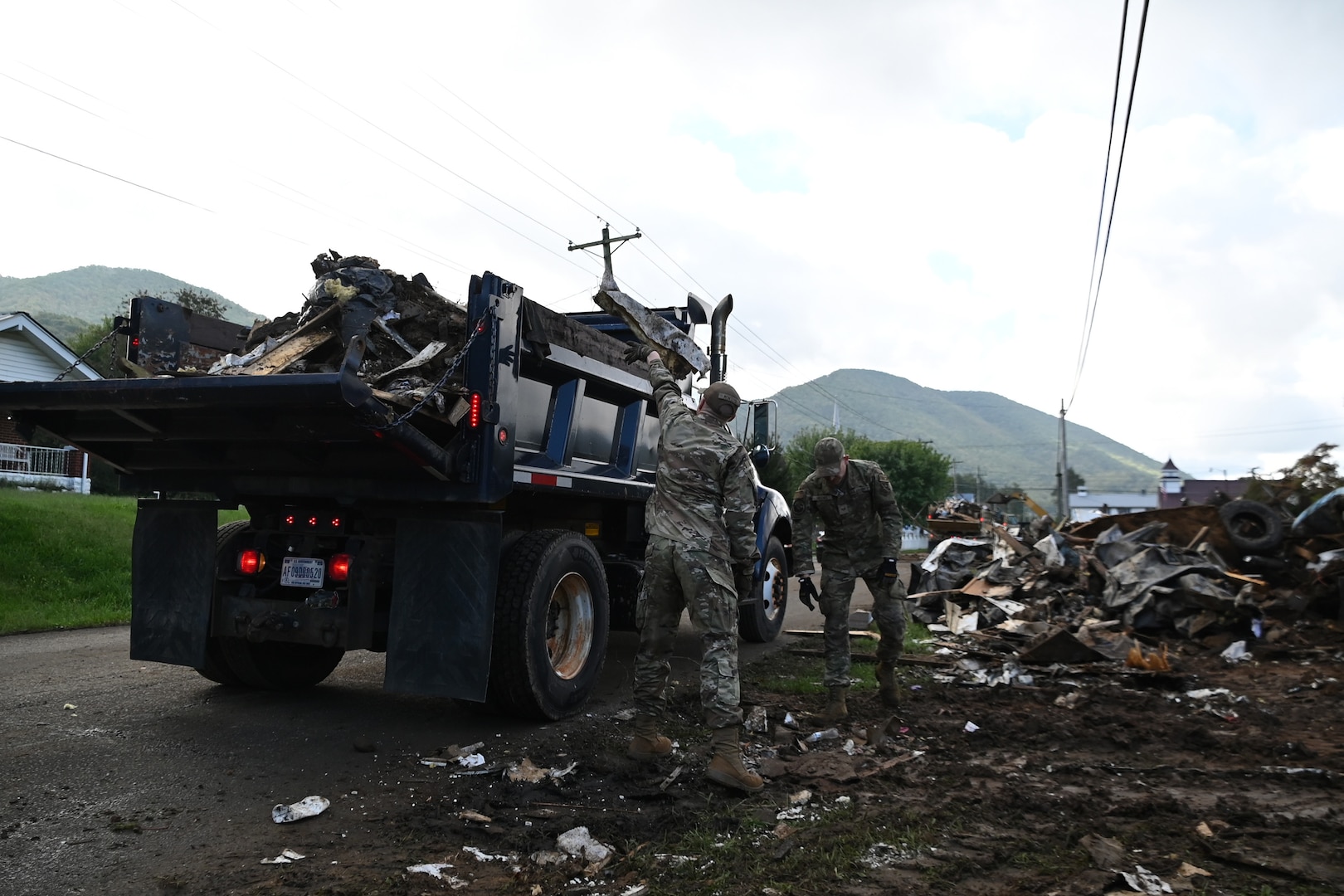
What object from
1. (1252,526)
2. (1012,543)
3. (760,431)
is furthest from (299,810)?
(1252,526)

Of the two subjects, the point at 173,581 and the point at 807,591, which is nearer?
the point at 173,581

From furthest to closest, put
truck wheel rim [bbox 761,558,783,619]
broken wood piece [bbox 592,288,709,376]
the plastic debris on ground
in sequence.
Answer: truck wheel rim [bbox 761,558,783,619]
broken wood piece [bbox 592,288,709,376]
the plastic debris on ground

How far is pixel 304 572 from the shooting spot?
16.9 ft

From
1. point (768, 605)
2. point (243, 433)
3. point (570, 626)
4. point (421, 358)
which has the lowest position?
point (768, 605)

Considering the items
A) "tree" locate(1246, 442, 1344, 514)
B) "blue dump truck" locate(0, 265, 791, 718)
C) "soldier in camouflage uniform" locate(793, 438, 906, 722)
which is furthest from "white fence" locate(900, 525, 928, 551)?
"blue dump truck" locate(0, 265, 791, 718)

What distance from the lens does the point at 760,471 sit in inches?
384

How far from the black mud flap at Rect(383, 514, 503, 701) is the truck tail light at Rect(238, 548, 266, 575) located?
1028 millimetres

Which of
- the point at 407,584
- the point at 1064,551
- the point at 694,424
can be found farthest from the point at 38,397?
the point at 1064,551

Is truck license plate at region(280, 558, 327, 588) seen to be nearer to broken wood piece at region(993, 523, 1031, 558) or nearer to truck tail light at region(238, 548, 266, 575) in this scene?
truck tail light at region(238, 548, 266, 575)

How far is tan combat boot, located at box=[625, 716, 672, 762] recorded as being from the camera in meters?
4.70

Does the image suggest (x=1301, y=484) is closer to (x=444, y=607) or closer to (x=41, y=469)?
(x=444, y=607)

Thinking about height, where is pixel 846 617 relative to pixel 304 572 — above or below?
below

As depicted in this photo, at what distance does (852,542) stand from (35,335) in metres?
20.7

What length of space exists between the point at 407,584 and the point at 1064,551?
8897 millimetres
